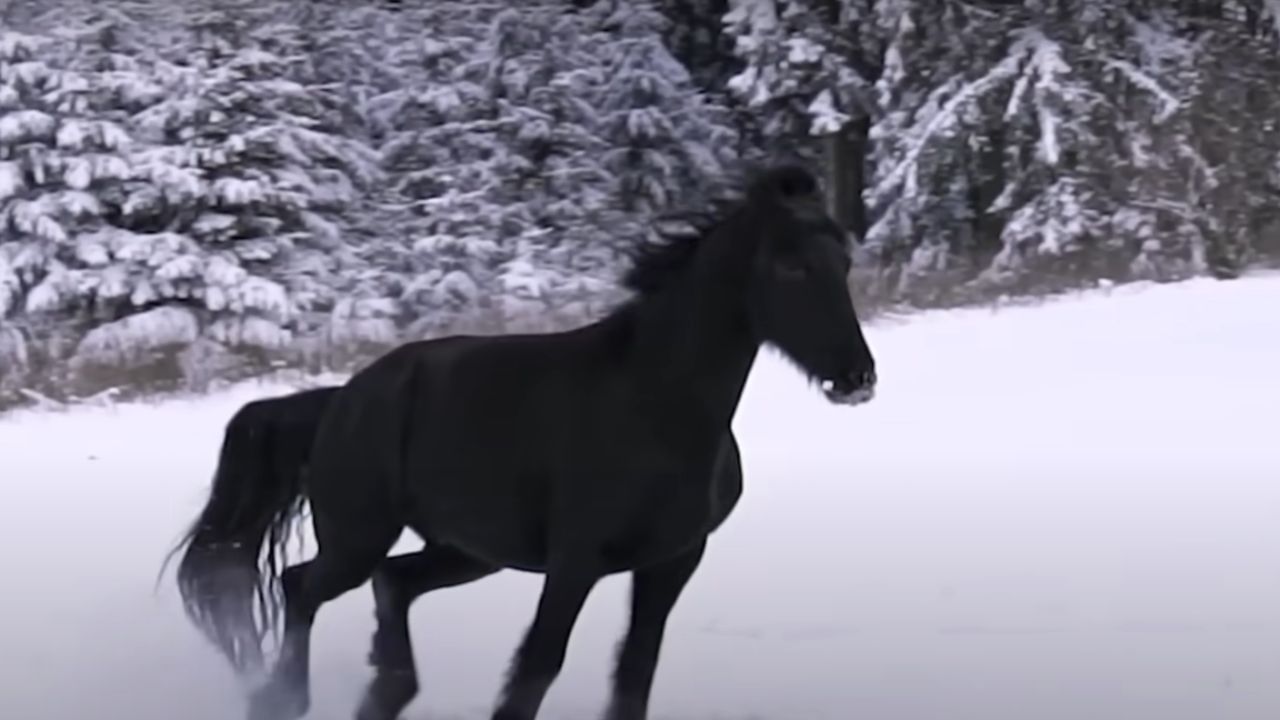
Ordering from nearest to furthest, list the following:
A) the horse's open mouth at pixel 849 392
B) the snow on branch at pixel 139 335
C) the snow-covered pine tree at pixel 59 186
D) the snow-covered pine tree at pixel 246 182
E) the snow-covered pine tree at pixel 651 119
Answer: the horse's open mouth at pixel 849 392, the snow on branch at pixel 139 335, the snow-covered pine tree at pixel 246 182, the snow-covered pine tree at pixel 59 186, the snow-covered pine tree at pixel 651 119

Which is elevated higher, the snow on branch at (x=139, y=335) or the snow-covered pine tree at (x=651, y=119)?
the snow-covered pine tree at (x=651, y=119)

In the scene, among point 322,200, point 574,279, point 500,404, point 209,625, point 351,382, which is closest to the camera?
point 500,404

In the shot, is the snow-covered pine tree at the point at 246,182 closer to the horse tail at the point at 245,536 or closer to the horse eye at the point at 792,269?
the horse tail at the point at 245,536

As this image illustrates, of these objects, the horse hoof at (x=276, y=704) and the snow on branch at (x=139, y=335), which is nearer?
the horse hoof at (x=276, y=704)

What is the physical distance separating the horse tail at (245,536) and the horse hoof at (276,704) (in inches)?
7.5

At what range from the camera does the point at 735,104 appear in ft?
31.4

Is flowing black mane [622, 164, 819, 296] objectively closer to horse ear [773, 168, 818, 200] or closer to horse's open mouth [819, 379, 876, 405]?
horse ear [773, 168, 818, 200]

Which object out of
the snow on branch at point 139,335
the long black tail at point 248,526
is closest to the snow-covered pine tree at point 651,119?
the snow on branch at point 139,335

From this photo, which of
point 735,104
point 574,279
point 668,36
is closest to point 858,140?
point 735,104

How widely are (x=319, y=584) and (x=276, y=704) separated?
26 cm

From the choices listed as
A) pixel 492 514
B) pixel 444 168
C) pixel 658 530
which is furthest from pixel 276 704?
pixel 444 168

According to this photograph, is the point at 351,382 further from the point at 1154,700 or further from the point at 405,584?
the point at 1154,700

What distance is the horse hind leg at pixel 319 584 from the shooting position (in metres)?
2.85

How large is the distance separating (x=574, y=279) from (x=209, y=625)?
4849 mm
